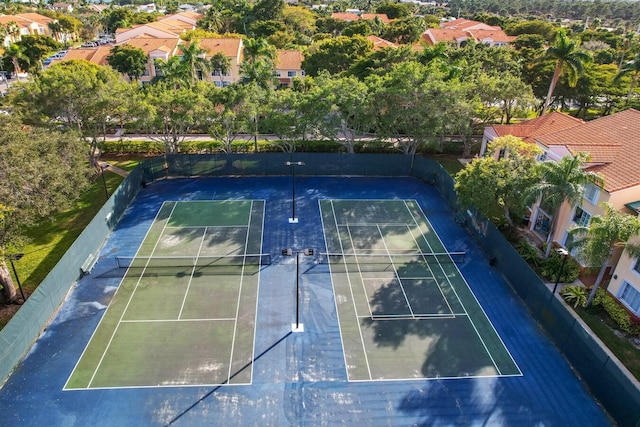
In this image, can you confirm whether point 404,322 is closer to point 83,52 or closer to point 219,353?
point 219,353

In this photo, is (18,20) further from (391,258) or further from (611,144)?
(611,144)

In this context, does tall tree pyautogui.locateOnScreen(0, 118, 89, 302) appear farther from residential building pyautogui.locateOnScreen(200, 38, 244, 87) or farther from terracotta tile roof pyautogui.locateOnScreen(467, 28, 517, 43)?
terracotta tile roof pyautogui.locateOnScreen(467, 28, 517, 43)

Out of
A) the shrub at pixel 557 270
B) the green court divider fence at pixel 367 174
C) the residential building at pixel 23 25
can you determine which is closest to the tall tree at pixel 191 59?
the green court divider fence at pixel 367 174

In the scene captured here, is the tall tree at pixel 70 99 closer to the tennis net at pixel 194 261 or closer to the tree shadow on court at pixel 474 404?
the tennis net at pixel 194 261

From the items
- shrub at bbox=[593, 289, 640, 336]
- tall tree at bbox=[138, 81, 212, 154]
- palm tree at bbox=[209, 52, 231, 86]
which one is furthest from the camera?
palm tree at bbox=[209, 52, 231, 86]

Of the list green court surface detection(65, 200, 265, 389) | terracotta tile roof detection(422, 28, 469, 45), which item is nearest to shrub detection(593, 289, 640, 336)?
green court surface detection(65, 200, 265, 389)

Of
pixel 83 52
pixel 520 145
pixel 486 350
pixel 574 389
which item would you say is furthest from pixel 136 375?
pixel 83 52
